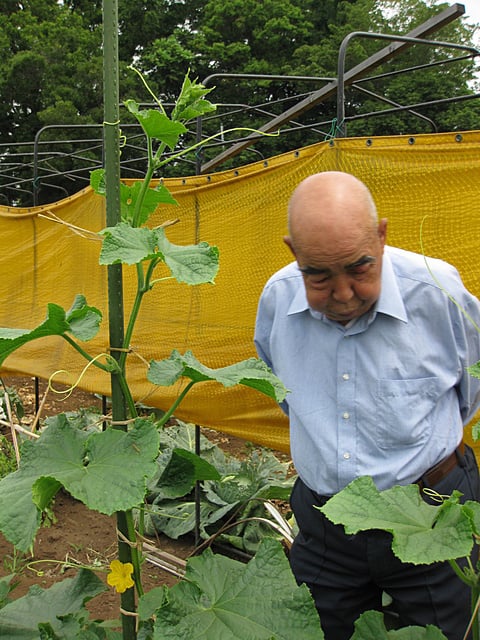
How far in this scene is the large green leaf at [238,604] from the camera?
1.32m

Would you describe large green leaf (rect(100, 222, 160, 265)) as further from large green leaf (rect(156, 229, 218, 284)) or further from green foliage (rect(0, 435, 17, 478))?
green foliage (rect(0, 435, 17, 478))

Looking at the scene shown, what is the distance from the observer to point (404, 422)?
1.70 m

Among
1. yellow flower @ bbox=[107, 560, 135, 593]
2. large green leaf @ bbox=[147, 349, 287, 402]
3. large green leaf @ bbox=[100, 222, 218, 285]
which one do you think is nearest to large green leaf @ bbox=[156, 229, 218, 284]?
large green leaf @ bbox=[100, 222, 218, 285]

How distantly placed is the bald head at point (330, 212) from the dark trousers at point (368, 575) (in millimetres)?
776

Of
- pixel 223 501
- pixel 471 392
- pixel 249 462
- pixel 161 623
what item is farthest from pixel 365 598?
pixel 249 462

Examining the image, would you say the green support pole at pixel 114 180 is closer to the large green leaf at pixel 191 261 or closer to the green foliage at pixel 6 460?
the large green leaf at pixel 191 261

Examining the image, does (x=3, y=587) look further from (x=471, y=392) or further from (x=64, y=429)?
(x=471, y=392)

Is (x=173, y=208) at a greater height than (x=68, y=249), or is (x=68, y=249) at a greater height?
(x=173, y=208)

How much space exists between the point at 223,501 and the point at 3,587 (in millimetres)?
2082

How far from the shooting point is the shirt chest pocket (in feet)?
5.59

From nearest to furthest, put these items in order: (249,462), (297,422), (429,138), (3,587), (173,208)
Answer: (297,422), (3,587), (429,138), (173,208), (249,462)

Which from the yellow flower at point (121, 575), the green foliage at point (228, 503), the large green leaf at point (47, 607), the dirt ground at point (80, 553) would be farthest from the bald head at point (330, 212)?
the green foliage at point (228, 503)

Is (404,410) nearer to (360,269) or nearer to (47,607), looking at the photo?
(360,269)

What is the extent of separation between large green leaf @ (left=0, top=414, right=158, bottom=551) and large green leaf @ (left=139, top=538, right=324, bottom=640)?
288 mm
